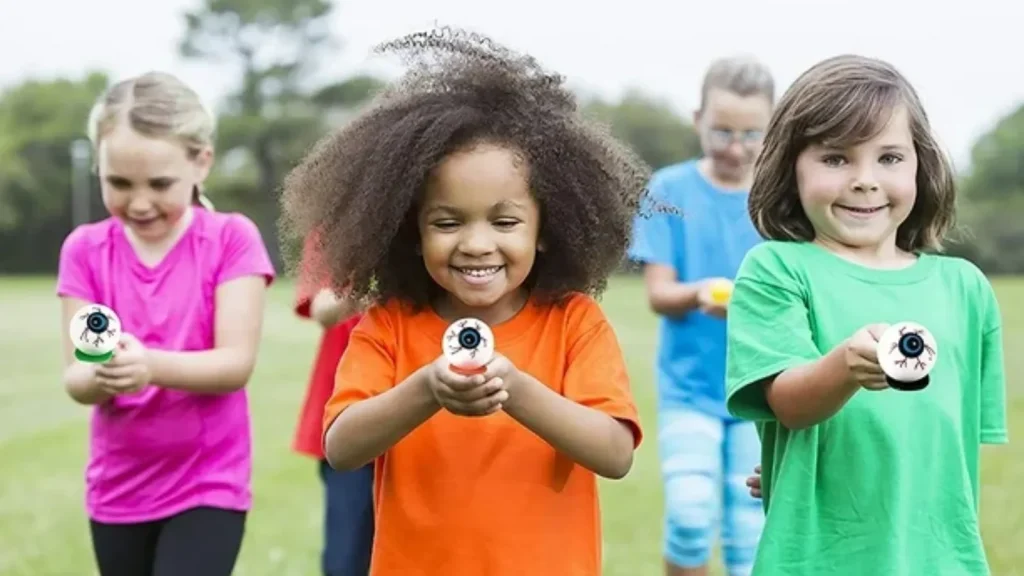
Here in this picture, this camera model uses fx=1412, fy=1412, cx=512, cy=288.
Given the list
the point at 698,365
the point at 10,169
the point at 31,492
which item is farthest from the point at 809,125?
the point at 10,169

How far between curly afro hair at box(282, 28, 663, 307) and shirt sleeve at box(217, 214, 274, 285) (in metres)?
0.84

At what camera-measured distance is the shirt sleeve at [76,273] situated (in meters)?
3.99

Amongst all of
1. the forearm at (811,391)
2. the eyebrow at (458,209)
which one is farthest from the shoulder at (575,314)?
the forearm at (811,391)

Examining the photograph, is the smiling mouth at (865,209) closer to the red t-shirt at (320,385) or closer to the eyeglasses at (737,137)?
the eyeglasses at (737,137)

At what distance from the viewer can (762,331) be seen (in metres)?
2.90

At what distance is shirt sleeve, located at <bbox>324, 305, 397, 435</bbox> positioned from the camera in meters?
2.93

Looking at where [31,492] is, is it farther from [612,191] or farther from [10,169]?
[10,169]

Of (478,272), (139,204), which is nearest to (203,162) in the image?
(139,204)

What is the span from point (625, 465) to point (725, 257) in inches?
86.8

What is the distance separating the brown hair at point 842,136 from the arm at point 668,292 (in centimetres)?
160

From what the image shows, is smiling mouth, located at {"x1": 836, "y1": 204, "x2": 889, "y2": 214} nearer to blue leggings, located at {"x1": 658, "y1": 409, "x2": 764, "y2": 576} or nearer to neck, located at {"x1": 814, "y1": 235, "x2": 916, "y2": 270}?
neck, located at {"x1": 814, "y1": 235, "x2": 916, "y2": 270}

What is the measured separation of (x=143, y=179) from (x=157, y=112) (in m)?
0.20

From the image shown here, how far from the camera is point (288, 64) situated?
208ft

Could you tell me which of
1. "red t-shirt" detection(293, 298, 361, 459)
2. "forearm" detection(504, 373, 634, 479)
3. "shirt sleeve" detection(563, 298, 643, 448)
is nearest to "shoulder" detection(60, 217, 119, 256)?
"red t-shirt" detection(293, 298, 361, 459)
